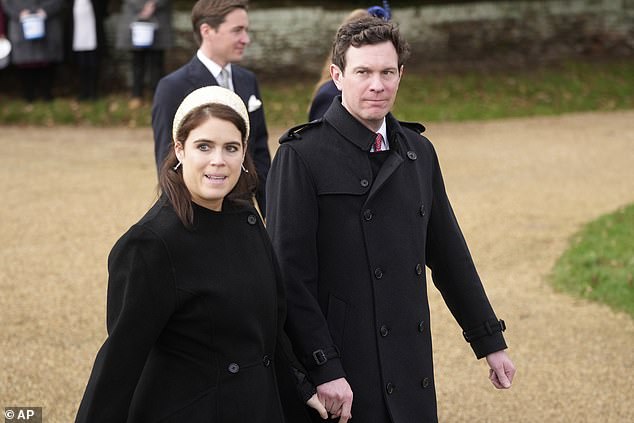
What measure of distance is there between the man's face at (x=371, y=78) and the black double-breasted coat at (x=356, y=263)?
0.30ft

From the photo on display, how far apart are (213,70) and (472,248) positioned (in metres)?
3.47

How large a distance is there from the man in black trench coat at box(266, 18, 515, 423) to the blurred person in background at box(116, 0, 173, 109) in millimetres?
11490

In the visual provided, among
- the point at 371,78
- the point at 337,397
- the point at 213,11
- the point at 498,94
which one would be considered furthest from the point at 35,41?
the point at 337,397

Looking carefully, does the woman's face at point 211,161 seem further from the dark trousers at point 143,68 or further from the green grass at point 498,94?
the dark trousers at point 143,68

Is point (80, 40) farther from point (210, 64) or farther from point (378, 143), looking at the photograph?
point (378, 143)

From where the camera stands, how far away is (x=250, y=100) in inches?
244

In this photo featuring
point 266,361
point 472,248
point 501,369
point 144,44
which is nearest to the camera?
point 266,361

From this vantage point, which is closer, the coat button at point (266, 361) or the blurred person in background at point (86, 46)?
the coat button at point (266, 361)

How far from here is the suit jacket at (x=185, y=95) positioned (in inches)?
224

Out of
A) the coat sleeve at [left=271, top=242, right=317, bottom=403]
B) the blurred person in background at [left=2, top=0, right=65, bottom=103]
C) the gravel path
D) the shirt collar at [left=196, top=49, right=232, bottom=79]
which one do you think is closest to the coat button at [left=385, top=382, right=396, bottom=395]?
the coat sleeve at [left=271, top=242, right=317, bottom=403]

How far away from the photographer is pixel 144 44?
14.6m

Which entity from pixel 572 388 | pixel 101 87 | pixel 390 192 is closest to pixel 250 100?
pixel 572 388

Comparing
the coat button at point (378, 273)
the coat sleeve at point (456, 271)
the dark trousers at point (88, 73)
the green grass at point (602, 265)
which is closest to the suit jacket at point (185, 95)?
the coat sleeve at point (456, 271)

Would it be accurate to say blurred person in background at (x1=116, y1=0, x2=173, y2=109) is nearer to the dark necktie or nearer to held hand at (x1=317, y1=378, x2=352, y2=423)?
the dark necktie
